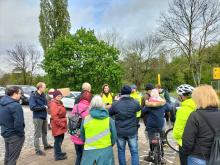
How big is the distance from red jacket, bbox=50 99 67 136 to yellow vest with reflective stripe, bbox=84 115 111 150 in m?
2.52

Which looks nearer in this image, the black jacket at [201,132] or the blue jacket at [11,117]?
the black jacket at [201,132]

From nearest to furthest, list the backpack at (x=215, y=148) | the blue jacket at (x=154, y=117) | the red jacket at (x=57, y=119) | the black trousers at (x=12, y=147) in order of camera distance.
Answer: the backpack at (x=215, y=148) → the black trousers at (x=12, y=147) → the blue jacket at (x=154, y=117) → the red jacket at (x=57, y=119)

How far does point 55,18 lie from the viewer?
135ft

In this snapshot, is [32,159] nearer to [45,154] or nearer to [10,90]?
[45,154]

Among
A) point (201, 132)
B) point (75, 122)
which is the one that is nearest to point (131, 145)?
point (75, 122)

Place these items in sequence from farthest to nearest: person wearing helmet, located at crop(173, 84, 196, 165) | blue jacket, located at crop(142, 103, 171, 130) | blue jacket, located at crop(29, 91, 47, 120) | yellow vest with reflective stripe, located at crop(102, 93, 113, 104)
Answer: yellow vest with reflective stripe, located at crop(102, 93, 113, 104)
blue jacket, located at crop(29, 91, 47, 120)
blue jacket, located at crop(142, 103, 171, 130)
person wearing helmet, located at crop(173, 84, 196, 165)

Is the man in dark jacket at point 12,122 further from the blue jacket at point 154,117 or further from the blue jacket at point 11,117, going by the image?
the blue jacket at point 154,117

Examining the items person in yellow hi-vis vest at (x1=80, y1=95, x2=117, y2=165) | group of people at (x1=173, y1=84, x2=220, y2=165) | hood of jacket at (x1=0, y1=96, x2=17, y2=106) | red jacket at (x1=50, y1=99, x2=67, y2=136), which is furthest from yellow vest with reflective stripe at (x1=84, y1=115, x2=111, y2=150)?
red jacket at (x1=50, y1=99, x2=67, y2=136)

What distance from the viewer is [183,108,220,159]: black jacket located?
324 centimetres

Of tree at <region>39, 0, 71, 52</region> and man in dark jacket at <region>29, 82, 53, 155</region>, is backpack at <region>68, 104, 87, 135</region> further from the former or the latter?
tree at <region>39, 0, 71, 52</region>

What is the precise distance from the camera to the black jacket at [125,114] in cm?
521

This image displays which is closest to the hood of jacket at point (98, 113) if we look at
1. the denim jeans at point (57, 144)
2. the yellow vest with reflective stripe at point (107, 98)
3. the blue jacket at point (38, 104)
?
the denim jeans at point (57, 144)

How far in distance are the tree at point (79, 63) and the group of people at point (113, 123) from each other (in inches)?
697

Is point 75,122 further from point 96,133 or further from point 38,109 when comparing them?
point 38,109
